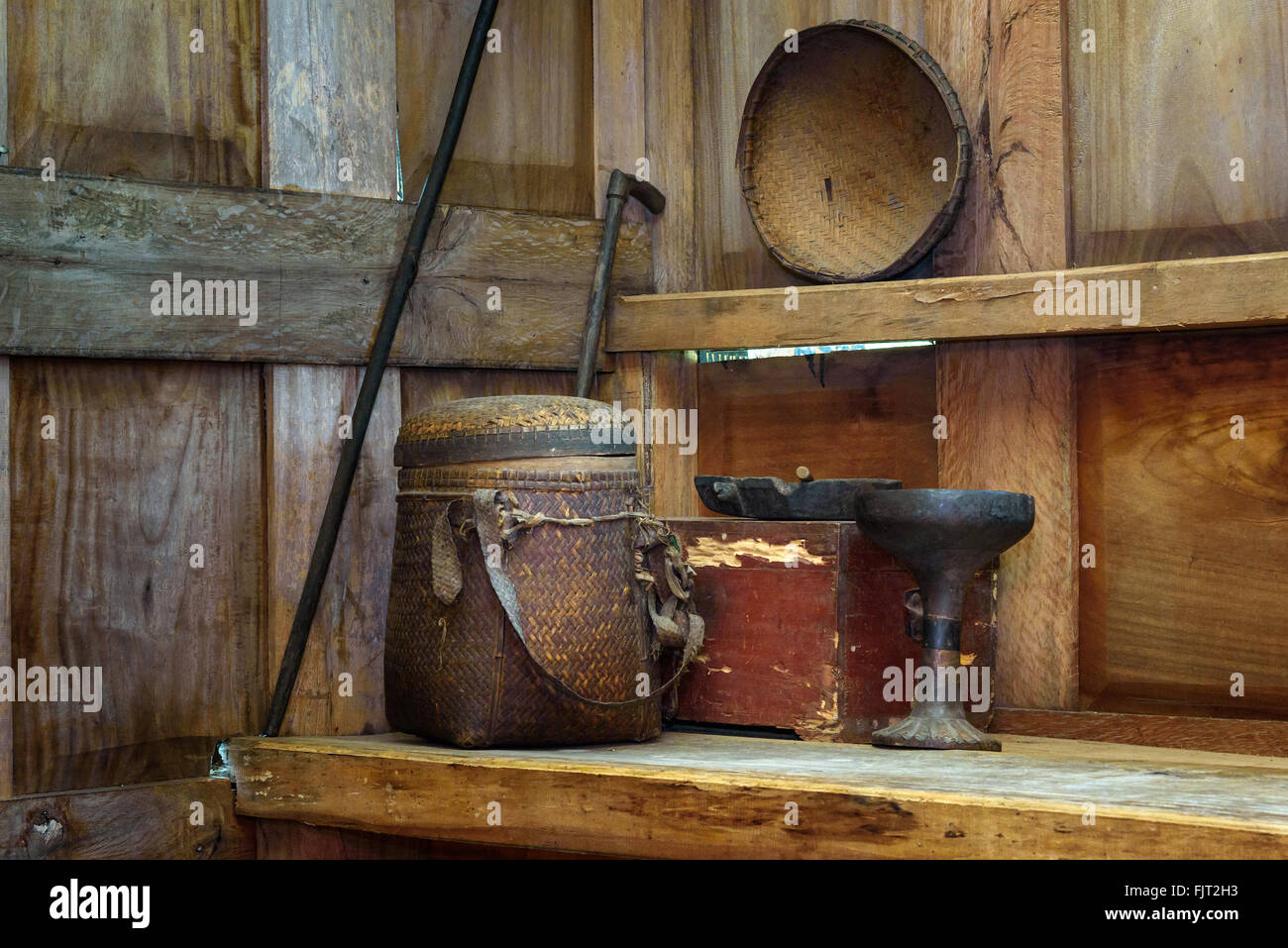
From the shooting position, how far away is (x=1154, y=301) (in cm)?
242

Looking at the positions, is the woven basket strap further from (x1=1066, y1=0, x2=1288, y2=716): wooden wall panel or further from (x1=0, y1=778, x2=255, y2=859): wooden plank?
(x1=1066, y1=0, x2=1288, y2=716): wooden wall panel

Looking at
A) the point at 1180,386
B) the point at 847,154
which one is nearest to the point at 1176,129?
the point at 1180,386

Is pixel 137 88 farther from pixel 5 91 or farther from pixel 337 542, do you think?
pixel 337 542

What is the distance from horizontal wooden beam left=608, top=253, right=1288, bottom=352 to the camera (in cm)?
235

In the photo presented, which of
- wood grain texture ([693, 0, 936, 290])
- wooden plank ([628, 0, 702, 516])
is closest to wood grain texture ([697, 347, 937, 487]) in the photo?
wooden plank ([628, 0, 702, 516])

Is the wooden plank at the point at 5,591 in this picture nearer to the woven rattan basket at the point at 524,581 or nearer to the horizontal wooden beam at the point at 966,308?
the woven rattan basket at the point at 524,581

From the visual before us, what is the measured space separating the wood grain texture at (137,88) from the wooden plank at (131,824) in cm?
113

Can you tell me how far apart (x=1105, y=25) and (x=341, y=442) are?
1.64 meters

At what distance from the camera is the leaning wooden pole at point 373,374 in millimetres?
2680

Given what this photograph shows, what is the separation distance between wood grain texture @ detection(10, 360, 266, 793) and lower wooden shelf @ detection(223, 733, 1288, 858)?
16 centimetres

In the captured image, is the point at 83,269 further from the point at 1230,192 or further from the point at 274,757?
the point at 1230,192

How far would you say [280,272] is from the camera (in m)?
2.68

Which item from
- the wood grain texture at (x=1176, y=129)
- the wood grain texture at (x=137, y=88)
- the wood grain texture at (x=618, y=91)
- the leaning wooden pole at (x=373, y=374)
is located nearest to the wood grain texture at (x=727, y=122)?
the wood grain texture at (x=618, y=91)
